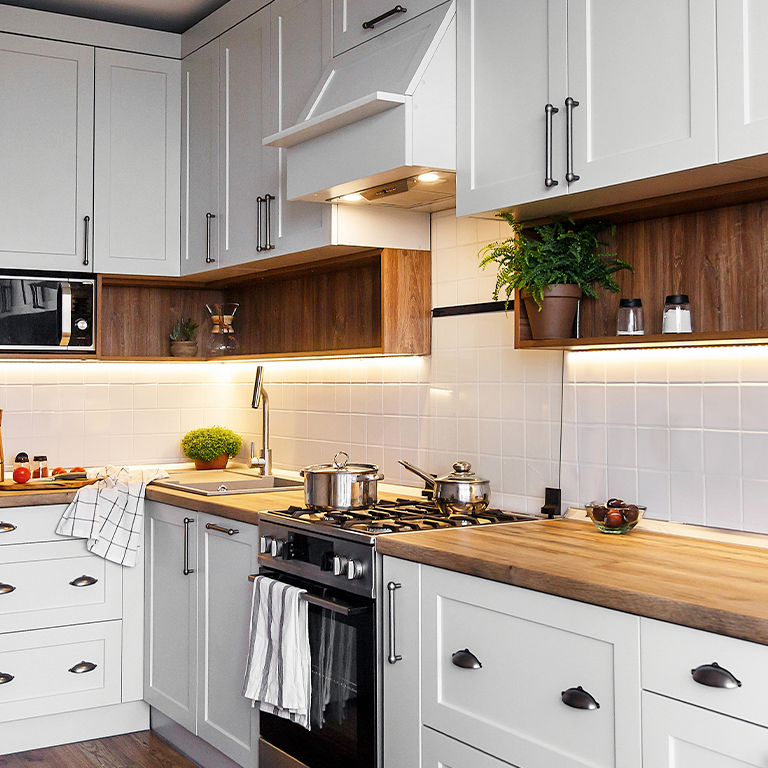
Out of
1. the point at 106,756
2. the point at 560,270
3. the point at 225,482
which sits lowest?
the point at 106,756

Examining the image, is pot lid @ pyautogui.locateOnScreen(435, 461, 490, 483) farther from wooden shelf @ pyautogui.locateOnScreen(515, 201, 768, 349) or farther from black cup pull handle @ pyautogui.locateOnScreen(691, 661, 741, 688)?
black cup pull handle @ pyautogui.locateOnScreen(691, 661, 741, 688)

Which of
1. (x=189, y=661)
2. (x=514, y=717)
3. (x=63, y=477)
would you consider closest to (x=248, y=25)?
(x=63, y=477)

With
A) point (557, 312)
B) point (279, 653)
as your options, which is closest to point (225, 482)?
point (279, 653)

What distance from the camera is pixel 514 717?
1.89 m

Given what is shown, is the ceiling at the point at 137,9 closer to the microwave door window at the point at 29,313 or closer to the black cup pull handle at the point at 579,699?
the microwave door window at the point at 29,313

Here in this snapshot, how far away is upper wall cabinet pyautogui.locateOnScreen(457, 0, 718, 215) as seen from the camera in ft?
6.08

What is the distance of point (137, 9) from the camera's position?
3908 millimetres

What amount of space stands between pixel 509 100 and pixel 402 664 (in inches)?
55.0

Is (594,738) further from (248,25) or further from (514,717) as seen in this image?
(248,25)

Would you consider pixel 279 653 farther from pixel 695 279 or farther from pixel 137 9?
pixel 137 9

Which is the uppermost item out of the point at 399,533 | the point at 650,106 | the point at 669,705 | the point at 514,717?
the point at 650,106

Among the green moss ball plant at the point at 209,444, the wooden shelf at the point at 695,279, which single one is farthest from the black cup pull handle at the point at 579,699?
the green moss ball plant at the point at 209,444

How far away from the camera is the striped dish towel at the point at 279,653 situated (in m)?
2.51

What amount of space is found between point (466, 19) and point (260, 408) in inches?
86.9
